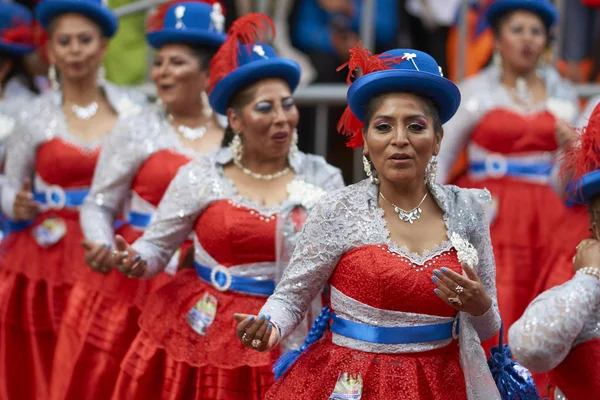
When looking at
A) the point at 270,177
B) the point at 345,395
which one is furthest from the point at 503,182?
the point at 345,395

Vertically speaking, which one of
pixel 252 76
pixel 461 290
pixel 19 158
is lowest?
pixel 461 290

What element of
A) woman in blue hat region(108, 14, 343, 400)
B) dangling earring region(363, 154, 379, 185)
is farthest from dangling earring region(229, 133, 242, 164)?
dangling earring region(363, 154, 379, 185)

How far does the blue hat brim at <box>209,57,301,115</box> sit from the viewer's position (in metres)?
4.50

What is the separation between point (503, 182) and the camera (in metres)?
6.30

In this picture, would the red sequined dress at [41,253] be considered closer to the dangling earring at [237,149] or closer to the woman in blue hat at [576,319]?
the dangling earring at [237,149]

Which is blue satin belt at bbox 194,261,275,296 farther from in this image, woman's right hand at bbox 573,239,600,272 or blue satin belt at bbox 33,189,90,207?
blue satin belt at bbox 33,189,90,207

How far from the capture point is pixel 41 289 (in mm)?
6031

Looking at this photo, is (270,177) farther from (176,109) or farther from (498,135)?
(498,135)

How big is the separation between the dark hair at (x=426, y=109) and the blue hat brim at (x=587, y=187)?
1.58 ft

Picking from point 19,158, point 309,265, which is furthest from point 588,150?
point 19,158

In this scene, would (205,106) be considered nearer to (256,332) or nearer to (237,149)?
(237,149)

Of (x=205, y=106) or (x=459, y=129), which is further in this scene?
(x=459, y=129)

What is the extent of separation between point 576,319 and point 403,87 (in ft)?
2.99

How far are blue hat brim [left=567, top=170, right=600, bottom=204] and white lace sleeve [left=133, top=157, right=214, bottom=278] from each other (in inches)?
59.1
